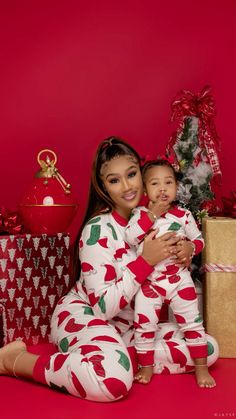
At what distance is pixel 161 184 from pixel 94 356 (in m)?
0.70

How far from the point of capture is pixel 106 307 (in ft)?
7.50

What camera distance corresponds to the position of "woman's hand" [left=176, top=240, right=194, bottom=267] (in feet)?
7.61

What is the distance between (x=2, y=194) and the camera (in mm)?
3680

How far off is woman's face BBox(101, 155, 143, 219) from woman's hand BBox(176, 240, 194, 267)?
0.25m

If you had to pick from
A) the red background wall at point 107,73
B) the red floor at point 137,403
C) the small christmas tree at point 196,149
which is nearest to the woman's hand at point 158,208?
the small christmas tree at point 196,149

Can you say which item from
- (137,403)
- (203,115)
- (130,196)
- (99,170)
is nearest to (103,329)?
(137,403)

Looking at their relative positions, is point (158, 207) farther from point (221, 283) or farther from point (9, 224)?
point (9, 224)

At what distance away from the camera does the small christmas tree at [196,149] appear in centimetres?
290

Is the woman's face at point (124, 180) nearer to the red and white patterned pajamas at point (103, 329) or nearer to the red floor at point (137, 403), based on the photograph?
the red and white patterned pajamas at point (103, 329)

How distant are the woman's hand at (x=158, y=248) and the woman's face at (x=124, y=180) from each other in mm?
192

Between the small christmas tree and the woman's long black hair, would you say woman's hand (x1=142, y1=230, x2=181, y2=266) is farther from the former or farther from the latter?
the small christmas tree

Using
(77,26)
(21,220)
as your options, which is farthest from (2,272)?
(77,26)

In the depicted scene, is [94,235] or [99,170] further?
[99,170]

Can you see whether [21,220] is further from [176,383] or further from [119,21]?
[119,21]
